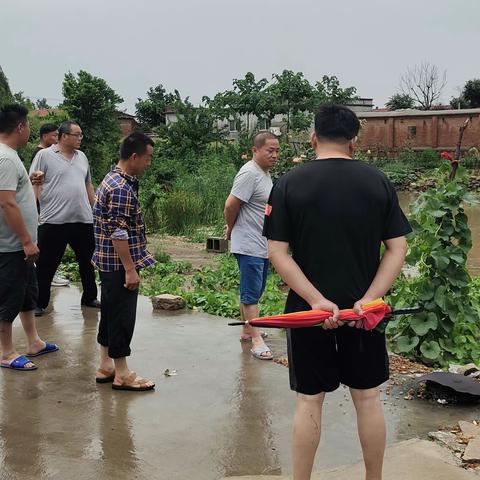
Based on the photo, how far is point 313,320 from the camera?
2.58 m

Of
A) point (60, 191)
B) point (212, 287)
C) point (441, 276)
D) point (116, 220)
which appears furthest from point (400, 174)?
point (116, 220)

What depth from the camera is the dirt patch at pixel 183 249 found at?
10.6m

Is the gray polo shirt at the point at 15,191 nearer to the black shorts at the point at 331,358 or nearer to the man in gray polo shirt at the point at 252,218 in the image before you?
the man in gray polo shirt at the point at 252,218

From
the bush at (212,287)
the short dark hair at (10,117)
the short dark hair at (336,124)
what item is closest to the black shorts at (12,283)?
the short dark hair at (10,117)

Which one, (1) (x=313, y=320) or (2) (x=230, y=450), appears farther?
(2) (x=230, y=450)

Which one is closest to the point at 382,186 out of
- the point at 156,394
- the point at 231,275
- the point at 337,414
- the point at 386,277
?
the point at 386,277

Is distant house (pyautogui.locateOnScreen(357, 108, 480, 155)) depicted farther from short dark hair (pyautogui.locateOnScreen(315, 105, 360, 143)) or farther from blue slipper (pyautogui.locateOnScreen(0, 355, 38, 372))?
short dark hair (pyautogui.locateOnScreen(315, 105, 360, 143))

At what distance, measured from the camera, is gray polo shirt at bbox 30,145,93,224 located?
5.96m

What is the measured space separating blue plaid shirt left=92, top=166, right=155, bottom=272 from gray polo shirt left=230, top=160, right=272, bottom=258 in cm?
107

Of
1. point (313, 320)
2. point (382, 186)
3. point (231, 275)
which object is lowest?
point (231, 275)

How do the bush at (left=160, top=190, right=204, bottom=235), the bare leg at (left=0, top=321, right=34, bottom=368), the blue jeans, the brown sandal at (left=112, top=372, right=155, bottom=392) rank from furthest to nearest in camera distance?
the bush at (left=160, top=190, right=204, bottom=235), the blue jeans, the bare leg at (left=0, top=321, right=34, bottom=368), the brown sandal at (left=112, top=372, right=155, bottom=392)

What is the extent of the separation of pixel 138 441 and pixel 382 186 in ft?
6.49

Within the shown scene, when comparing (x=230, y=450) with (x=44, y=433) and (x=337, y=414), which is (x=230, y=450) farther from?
(x=44, y=433)

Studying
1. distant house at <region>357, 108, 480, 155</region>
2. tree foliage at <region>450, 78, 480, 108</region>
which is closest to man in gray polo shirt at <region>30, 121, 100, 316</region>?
distant house at <region>357, 108, 480, 155</region>
